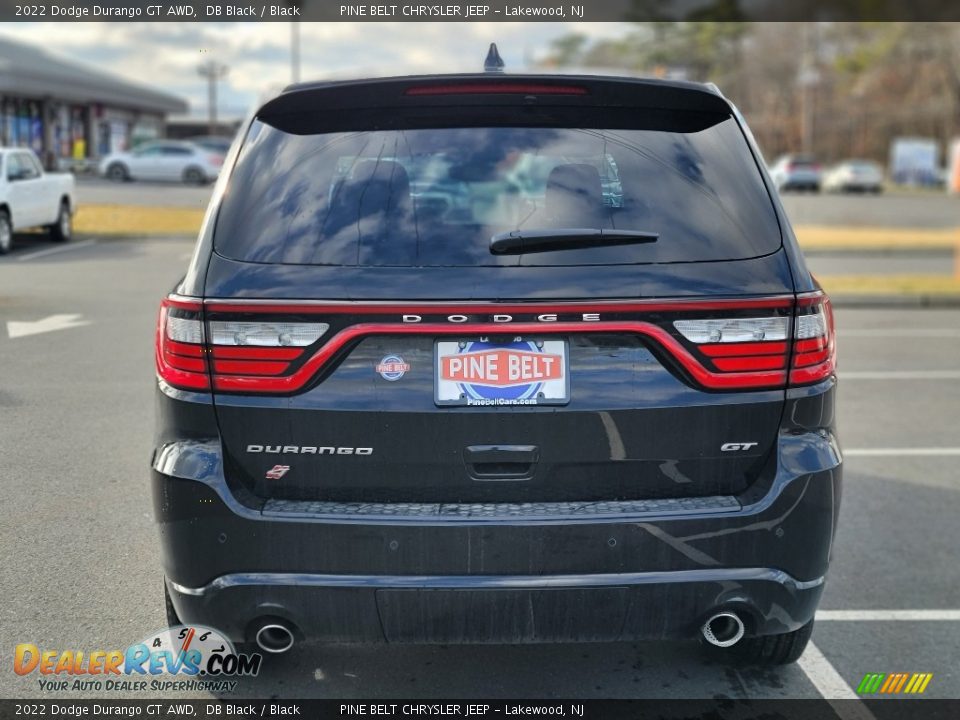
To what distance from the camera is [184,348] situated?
282cm

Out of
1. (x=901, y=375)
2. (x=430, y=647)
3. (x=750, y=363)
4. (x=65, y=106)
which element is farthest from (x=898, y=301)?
(x=65, y=106)

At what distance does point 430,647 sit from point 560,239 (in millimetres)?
1622

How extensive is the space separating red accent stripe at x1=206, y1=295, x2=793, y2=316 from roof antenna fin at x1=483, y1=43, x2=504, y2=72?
924mm

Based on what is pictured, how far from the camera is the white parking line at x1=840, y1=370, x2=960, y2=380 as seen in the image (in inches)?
339

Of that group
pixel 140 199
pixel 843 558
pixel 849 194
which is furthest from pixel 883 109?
pixel 843 558

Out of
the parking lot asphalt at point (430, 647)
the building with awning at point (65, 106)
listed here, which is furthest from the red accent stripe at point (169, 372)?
the building with awning at point (65, 106)

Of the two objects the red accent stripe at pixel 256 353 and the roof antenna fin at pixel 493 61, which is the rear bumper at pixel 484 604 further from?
the roof antenna fin at pixel 493 61

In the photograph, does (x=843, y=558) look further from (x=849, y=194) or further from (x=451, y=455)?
(x=849, y=194)

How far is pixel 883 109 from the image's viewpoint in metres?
73.4

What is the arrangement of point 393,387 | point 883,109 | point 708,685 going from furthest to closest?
1. point 883,109
2. point 708,685
3. point 393,387

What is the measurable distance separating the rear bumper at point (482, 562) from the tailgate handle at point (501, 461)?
0.09 m

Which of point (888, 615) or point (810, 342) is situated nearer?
point (810, 342)

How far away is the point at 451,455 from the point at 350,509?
0.30 meters

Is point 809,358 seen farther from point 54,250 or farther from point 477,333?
point 54,250
